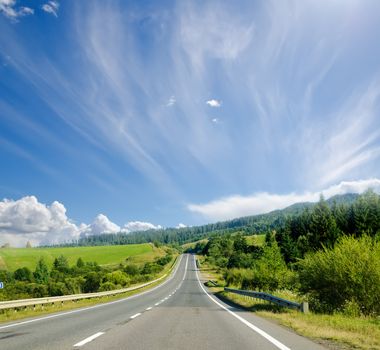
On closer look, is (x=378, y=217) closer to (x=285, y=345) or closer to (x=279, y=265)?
(x=279, y=265)

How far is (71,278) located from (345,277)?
9186cm

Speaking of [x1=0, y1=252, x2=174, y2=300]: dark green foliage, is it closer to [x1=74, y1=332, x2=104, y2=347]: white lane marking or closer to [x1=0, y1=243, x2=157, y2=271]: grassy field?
[x1=0, y1=243, x2=157, y2=271]: grassy field

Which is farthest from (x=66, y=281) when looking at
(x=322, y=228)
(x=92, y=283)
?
(x=322, y=228)

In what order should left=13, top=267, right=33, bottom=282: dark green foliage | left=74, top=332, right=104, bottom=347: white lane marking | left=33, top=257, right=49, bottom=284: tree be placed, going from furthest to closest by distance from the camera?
left=13, top=267, right=33, bottom=282: dark green foliage, left=33, top=257, right=49, bottom=284: tree, left=74, top=332, right=104, bottom=347: white lane marking

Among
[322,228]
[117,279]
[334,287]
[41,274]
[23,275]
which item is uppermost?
[322,228]

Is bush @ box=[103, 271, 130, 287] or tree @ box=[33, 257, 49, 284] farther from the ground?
tree @ box=[33, 257, 49, 284]

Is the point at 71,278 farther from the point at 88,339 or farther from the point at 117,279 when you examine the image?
the point at 88,339

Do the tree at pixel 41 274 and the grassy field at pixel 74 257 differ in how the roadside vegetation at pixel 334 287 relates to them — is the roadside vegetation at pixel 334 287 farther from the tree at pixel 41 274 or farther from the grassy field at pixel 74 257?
the grassy field at pixel 74 257

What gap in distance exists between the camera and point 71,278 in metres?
99.0

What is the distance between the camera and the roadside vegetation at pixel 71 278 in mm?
74125

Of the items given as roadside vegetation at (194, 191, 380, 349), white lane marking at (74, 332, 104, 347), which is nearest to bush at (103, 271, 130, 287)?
roadside vegetation at (194, 191, 380, 349)

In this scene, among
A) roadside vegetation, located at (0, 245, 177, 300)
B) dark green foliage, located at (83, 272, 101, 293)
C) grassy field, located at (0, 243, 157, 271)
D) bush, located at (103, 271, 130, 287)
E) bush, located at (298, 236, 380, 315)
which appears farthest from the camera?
grassy field, located at (0, 243, 157, 271)

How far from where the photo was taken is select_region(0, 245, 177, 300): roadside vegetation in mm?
74125

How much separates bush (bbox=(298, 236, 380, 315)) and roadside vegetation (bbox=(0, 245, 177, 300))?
35242 mm
